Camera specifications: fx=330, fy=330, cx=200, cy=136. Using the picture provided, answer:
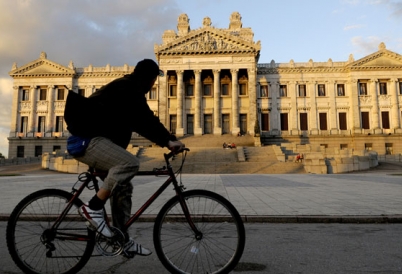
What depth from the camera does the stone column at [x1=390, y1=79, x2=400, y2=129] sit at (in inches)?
1962

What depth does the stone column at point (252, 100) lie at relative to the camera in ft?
152

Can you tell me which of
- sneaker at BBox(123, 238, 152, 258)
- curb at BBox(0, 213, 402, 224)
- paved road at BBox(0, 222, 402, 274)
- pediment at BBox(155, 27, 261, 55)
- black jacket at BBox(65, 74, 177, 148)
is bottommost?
paved road at BBox(0, 222, 402, 274)

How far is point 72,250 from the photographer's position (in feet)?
11.2

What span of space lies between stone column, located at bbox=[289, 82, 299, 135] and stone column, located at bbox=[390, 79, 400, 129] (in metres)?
14.3

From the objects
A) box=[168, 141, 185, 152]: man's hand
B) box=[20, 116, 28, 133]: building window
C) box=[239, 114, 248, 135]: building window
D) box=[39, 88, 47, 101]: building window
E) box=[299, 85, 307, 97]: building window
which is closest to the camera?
box=[168, 141, 185, 152]: man's hand

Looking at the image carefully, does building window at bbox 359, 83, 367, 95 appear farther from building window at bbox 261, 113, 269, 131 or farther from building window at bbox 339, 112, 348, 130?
building window at bbox 261, 113, 269, 131

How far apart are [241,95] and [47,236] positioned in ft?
155

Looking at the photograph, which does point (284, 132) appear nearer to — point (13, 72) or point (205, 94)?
point (205, 94)

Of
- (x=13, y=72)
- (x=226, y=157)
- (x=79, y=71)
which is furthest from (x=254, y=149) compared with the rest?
(x=13, y=72)

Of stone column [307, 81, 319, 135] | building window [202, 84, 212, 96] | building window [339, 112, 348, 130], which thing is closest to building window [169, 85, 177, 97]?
building window [202, 84, 212, 96]

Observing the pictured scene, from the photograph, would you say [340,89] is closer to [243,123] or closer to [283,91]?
[283,91]

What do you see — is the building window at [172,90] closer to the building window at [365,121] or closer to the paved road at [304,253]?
the building window at [365,121]

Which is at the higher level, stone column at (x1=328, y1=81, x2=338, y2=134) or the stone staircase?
stone column at (x1=328, y1=81, x2=338, y2=134)

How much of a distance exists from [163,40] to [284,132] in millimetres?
26095
